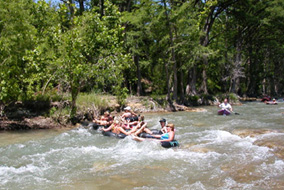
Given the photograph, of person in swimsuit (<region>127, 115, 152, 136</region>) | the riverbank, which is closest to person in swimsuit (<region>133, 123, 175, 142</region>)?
person in swimsuit (<region>127, 115, 152, 136</region>)

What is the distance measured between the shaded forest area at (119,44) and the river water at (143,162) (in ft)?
10.7

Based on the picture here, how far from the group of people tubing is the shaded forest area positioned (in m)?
2.06

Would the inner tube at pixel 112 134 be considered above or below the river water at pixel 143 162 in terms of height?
above

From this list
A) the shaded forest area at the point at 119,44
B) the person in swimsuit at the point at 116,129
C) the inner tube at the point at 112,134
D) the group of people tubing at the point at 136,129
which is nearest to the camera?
the group of people tubing at the point at 136,129

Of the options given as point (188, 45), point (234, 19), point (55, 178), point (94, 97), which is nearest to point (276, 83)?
point (234, 19)

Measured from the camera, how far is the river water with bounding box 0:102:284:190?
5.91 meters

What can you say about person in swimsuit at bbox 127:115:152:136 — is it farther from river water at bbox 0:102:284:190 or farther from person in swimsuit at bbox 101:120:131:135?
river water at bbox 0:102:284:190

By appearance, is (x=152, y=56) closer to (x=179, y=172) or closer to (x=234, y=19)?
(x=234, y=19)

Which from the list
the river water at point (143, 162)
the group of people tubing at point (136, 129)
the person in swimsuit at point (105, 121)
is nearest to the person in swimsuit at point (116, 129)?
the group of people tubing at point (136, 129)

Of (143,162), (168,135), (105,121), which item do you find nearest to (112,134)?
(105,121)

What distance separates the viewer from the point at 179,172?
6594 millimetres

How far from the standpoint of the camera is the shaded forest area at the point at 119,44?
41.0 ft

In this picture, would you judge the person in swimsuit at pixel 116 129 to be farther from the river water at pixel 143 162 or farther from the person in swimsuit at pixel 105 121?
the person in swimsuit at pixel 105 121

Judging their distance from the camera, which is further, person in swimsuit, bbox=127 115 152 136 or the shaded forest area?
the shaded forest area
